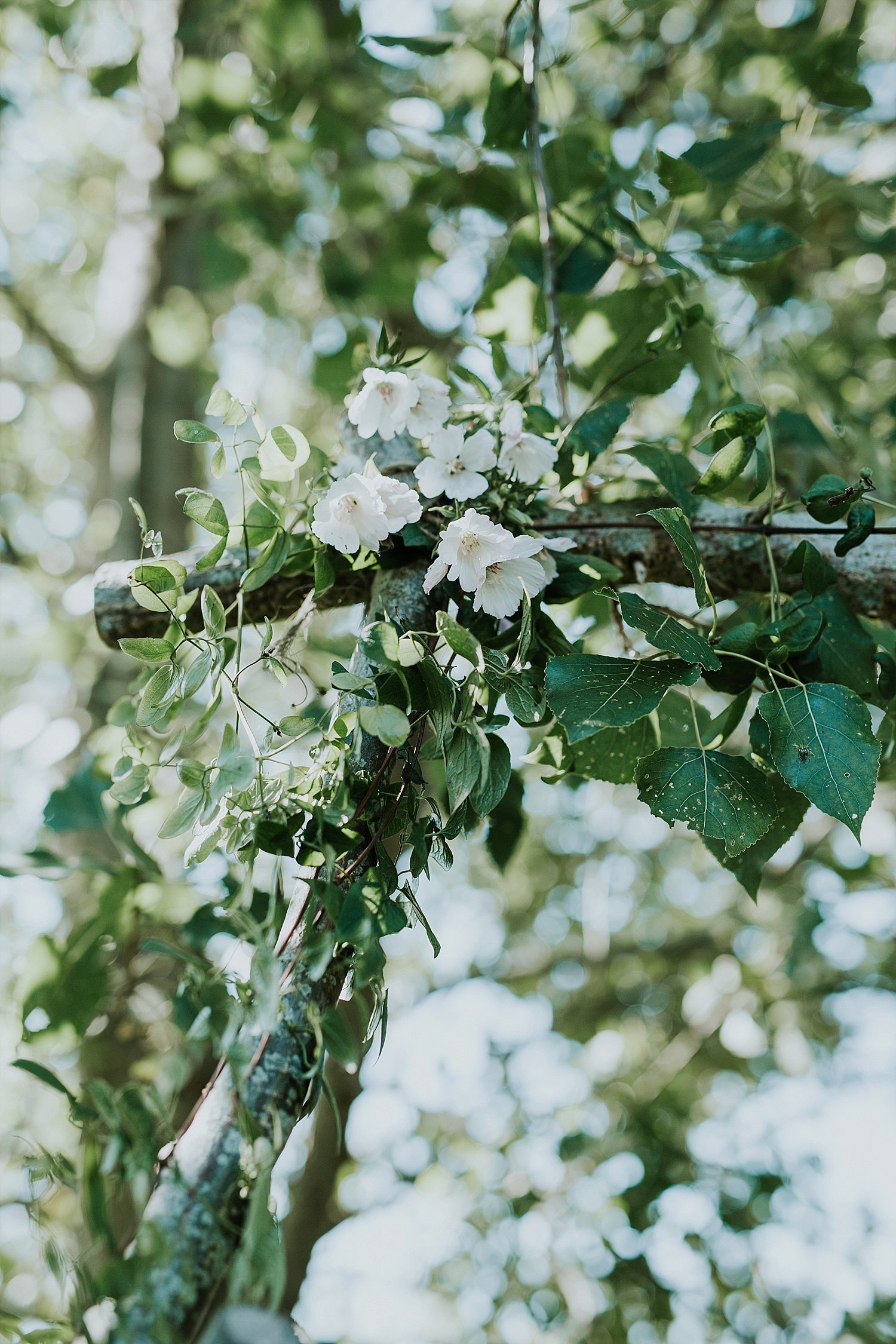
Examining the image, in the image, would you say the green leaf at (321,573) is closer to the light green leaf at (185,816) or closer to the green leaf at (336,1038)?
the light green leaf at (185,816)

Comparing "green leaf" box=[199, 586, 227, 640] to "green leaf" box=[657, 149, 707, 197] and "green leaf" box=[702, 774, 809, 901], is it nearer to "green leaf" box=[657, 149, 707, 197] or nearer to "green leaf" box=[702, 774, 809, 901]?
"green leaf" box=[702, 774, 809, 901]

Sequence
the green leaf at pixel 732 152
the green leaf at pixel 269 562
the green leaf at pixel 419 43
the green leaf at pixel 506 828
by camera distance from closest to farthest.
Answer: the green leaf at pixel 269 562 < the green leaf at pixel 506 828 < the green leaf at pixel 732 152 < the green leaf at pixel 419 43

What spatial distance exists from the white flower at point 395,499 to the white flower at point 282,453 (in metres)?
0.09

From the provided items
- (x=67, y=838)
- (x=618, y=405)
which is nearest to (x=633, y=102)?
(x=618, y=405)

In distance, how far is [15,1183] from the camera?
268cm

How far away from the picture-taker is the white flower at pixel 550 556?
0.85 m

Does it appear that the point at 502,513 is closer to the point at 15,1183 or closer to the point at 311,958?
the point at 311,958

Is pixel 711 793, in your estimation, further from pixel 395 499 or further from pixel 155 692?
pixel 155 692

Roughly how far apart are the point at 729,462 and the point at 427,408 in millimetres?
299

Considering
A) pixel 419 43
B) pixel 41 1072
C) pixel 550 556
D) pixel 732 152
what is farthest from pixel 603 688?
pixel 419 43

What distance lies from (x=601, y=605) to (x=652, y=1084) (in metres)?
2.40

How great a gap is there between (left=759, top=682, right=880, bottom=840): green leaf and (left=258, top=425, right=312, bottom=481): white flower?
480 millimetres

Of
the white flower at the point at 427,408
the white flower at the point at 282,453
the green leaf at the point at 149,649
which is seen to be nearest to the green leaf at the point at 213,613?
A: the green leaf at the point at 149,649

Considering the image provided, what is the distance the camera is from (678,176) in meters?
1.13
